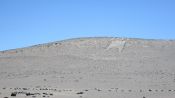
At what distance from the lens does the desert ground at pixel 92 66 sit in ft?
110

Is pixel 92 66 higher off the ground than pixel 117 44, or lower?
lower

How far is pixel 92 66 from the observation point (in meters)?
44.8

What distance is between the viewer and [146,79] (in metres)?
37.1

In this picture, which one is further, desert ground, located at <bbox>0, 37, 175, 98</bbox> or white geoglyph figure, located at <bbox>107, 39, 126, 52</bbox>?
white geoglyph figure, located at <bbox>107, 39, 126, 52</bbox>

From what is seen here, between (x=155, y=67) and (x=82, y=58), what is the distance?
8852mm

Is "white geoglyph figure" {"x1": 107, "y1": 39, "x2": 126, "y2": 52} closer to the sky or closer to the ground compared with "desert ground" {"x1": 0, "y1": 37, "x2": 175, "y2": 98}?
closer to the sky

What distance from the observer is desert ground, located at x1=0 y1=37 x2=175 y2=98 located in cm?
3366

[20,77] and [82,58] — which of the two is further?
[82,58]

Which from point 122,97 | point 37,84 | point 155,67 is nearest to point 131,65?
point 155,67

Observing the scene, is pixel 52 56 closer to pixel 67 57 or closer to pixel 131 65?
pixel 67 57

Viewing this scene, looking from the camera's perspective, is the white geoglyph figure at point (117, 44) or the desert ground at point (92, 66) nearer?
the desert ground at point (92, 66)

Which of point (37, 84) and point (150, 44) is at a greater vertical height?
point (150, 44)

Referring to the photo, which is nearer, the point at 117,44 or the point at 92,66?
the point at 92,66

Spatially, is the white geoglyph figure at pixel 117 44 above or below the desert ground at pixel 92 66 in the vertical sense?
above
